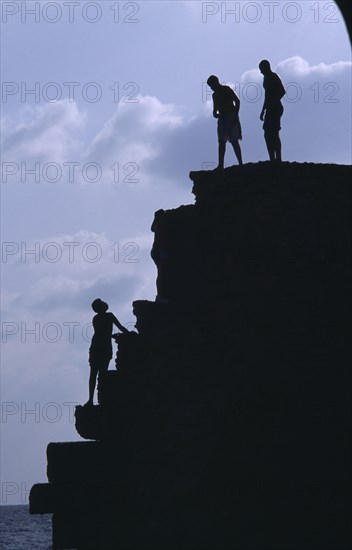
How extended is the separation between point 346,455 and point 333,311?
1.97 metres

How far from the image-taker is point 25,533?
90.7 metres

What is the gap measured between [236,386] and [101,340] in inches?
116

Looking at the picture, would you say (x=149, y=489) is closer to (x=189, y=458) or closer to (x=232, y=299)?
(x=189, y=458)

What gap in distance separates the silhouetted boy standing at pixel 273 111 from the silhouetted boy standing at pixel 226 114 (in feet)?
1.71

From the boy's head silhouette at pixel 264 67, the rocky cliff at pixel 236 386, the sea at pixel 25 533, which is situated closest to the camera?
the rocky cliff at pixel 236 386

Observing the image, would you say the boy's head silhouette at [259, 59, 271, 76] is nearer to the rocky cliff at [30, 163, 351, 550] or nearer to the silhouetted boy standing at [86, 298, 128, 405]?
the rocky cliff at [30, 163, 351, 550]

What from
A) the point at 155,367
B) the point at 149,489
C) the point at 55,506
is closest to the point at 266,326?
the point at 155,367

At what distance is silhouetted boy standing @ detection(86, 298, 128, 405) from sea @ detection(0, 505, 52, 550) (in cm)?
4685

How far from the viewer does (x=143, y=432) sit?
50.4 ft

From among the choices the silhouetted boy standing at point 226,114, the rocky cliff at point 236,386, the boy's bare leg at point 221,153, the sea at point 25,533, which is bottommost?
the sea at point 25,533

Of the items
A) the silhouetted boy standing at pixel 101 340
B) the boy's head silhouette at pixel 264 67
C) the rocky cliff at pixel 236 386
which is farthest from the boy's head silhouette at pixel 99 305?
the boy's head silhouette at pixel 264 67

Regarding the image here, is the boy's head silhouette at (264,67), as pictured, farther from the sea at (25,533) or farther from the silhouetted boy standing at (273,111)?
the sea at (25,533)

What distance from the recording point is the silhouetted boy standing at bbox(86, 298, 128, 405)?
1670 cm

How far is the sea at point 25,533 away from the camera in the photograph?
7125 cm
